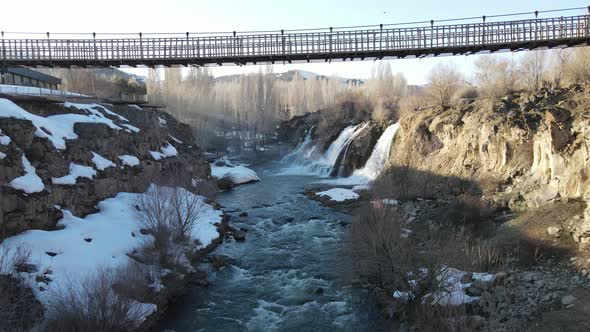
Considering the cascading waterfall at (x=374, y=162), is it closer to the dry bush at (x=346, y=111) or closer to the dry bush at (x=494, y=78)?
the dry bush at (x=494, y=78)

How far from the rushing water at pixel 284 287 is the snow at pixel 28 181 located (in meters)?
8.69

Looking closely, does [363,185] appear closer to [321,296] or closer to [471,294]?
[321,296]

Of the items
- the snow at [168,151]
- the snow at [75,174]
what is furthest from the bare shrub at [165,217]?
the snow at [168,151]

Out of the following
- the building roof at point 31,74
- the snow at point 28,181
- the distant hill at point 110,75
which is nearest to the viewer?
the snow at point 28,181

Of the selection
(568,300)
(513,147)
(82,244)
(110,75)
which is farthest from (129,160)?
(110,75)

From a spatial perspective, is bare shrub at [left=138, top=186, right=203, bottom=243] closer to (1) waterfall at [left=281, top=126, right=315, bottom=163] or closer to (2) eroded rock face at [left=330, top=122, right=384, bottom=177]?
(2) eroded rock face at [left=330, top=122, right=384, bottom=177]

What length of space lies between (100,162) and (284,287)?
48.4 ft

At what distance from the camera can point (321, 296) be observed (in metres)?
18.1

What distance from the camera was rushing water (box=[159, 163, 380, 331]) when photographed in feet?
53.5

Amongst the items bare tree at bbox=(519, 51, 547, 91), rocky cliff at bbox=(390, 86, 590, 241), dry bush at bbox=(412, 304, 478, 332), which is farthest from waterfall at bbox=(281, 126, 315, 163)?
dry bush at bbox=(412, 304, 478, 332)

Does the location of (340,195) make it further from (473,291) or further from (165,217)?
(473,291)

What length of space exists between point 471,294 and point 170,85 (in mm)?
78200

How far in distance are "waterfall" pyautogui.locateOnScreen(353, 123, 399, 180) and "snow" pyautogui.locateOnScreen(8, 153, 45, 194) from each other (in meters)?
26.7

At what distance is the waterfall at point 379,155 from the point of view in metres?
40.7
